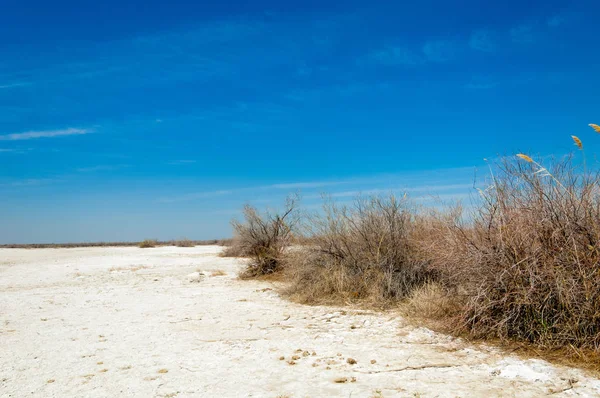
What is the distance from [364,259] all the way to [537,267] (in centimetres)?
513

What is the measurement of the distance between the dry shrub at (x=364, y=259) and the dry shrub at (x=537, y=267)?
3.00 m

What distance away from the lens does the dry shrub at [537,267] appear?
570cm

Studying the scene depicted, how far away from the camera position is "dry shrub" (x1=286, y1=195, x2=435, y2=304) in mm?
10039

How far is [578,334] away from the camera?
565 cm

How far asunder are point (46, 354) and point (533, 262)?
693 centimetres

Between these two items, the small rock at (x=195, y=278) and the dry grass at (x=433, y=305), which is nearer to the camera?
the dry grass at (x=433, y=305)

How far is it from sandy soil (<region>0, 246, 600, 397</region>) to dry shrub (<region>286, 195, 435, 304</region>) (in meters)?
0.88

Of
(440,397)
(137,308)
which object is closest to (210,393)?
(440,397)

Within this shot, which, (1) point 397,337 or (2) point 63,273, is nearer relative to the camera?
(1) point 397,337

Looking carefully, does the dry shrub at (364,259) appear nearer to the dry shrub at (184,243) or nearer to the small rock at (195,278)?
the small rock at (195,278)

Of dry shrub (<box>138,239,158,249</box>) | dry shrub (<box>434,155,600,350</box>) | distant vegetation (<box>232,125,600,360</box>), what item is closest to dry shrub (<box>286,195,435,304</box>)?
distant vegetation (<box>232,125,600,360</box>)

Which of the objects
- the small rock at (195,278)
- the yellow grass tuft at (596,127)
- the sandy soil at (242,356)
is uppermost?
the yellow grass tuft at (596,127)

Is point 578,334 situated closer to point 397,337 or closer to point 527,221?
point 527,221

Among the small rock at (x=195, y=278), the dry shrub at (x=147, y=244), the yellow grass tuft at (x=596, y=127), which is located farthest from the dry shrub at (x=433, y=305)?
the dry shrub at (x=147, y=244)
